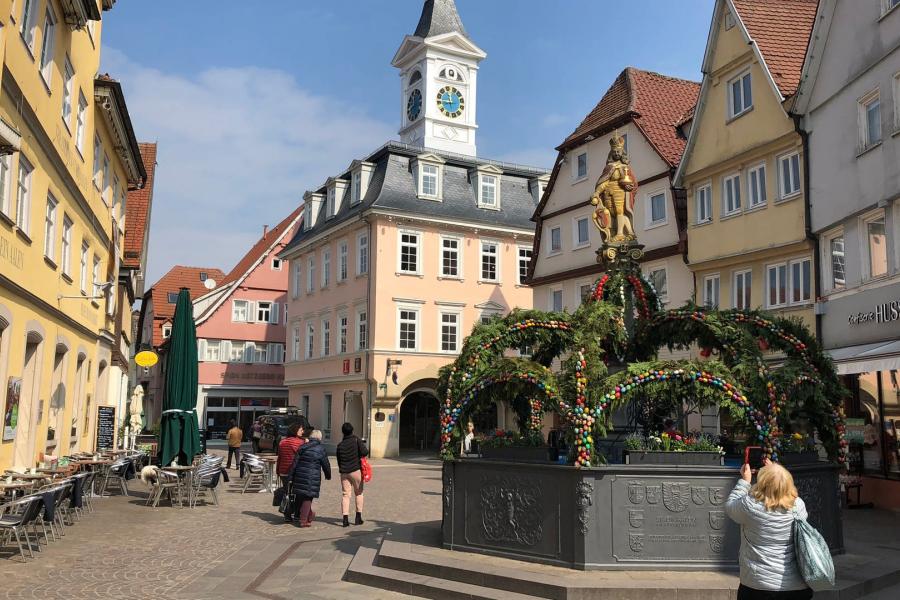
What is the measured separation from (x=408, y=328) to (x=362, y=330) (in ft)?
6.72

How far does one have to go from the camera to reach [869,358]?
53.1 feet

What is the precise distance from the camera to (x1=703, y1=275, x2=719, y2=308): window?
78.2ft

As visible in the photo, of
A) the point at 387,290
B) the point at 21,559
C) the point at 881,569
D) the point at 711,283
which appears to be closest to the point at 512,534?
the point at 881,569

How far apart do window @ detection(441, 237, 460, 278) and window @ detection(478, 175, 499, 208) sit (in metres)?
2.69

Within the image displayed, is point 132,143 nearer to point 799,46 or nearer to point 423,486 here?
point 423,486

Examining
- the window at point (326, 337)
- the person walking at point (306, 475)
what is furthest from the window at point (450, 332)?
the person walking at point (306, 475)

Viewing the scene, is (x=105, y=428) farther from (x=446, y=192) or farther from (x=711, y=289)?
(x=446, y=192)

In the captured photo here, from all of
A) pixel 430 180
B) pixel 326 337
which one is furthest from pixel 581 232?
pixel 326 337

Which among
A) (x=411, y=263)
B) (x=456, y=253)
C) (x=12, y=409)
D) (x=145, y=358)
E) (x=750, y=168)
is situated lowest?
(x=12, y=409)

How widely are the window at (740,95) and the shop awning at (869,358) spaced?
766cm

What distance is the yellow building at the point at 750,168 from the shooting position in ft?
68.1

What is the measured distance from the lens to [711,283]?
24.2 metres

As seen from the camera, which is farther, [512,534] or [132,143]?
[132,143]

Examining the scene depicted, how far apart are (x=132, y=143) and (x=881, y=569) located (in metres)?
22.6
